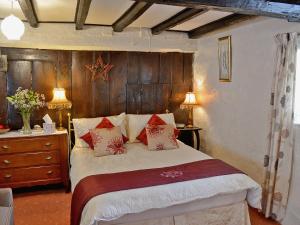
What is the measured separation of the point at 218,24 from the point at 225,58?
503 millimetres

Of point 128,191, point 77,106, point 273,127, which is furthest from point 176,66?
point 128,191

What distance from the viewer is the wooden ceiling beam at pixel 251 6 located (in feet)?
6.05

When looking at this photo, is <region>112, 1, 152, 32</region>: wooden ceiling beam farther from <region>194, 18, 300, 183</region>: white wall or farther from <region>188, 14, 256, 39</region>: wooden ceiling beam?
<region>194, 18, 300, 183</region>: white wall

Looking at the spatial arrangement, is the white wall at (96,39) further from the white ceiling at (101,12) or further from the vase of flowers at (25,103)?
the vase of flowers at (25,103)

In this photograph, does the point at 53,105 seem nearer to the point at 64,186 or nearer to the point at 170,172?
the point at 64,186

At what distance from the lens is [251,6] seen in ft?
6.38

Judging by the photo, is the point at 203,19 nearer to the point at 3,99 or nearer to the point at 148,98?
the point at 148,98

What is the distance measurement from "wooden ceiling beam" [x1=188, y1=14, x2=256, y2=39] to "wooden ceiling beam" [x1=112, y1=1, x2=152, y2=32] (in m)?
1.07

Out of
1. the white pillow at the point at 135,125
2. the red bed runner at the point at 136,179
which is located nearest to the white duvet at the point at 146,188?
the red bed runner at the point at 136,179

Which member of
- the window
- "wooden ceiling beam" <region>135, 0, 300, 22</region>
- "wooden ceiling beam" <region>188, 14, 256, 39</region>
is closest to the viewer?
"wooden ceiling beam" <region>135, 0, 300, 22</region>

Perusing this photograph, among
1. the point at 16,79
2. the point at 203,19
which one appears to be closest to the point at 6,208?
the point at 16,79

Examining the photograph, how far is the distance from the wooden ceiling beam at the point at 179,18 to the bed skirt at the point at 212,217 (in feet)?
6.02

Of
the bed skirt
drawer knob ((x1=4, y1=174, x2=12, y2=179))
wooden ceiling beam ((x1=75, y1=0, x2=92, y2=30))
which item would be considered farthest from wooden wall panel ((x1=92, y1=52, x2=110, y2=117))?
the bed skirt

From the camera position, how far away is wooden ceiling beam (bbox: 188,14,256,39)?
3.08 metres
